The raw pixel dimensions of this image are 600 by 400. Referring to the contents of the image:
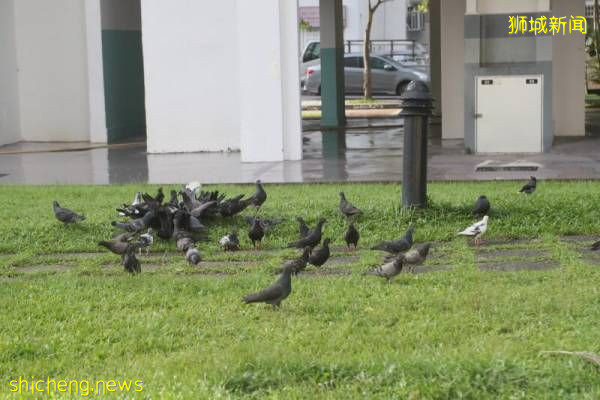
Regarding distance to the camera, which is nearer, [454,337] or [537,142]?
[454,337]

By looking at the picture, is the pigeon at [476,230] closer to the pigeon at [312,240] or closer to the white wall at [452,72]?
the pigeon at [312,240]

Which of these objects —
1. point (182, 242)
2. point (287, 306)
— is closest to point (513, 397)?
point (287, 306)

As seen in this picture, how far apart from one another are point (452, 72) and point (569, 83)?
2.15 m

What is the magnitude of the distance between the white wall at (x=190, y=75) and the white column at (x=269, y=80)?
1.92 meters

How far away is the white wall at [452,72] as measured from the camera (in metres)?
19.9

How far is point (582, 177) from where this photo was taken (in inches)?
521

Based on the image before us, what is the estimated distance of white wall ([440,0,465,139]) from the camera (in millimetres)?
19875

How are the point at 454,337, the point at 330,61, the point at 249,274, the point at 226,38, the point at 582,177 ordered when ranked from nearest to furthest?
the point at 454,337
the point at 249,274
the point at 582,177
the point at 226,38
the point at 330,61

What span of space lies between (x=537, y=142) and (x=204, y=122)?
5.76 metres

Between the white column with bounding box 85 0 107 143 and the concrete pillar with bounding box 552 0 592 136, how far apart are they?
347 inches

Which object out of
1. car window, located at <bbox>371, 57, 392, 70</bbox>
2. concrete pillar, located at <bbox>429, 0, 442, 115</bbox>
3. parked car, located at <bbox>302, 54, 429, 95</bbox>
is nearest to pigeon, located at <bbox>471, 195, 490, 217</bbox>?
concrete pillar, located at <bbox>429, 0, 442, 115</bbox>

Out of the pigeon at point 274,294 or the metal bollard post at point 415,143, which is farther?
the metal bollard post at point 415,143

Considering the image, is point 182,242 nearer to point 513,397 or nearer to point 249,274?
point 249,274

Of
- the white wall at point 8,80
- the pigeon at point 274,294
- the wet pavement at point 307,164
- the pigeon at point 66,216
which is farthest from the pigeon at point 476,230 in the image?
the white wall at point 8,80
